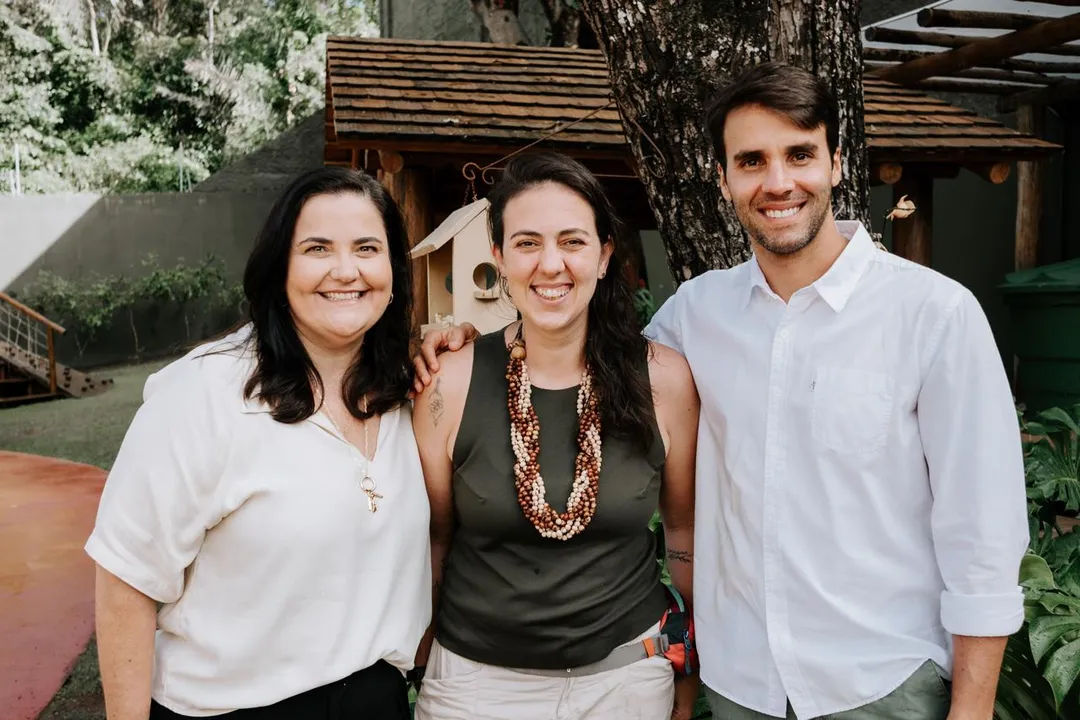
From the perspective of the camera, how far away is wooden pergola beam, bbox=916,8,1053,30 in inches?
254

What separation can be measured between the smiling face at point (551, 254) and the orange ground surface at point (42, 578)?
3423 millimetres

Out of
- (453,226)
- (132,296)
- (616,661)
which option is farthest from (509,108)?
(132,296)

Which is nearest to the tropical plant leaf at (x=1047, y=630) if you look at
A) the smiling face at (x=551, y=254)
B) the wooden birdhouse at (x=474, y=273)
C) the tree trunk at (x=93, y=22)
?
the smiling face at (x=551, y=254)

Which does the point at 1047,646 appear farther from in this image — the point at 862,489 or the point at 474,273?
the point at 474,273

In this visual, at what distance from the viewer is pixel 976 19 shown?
6555 mm

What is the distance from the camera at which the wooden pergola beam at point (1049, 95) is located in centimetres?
838

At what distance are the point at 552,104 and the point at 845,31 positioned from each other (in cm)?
389

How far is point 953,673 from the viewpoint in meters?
1.89

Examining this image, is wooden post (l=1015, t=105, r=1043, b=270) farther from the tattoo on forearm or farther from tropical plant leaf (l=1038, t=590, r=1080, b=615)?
the tattoo on forearm

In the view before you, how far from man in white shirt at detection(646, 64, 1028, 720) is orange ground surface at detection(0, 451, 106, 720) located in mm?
3630

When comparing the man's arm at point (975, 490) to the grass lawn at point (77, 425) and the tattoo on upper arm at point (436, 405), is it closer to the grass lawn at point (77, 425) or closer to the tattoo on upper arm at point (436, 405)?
the tattoo on upper arm at point (436, 405)

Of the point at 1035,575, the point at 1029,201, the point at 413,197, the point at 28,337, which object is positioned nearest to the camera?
the point at 1035,575

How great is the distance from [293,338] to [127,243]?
14.5 metres

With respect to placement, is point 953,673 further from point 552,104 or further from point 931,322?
point 552,104
